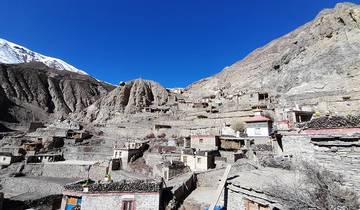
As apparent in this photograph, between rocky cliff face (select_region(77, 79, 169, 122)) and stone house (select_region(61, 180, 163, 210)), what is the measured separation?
46.8m

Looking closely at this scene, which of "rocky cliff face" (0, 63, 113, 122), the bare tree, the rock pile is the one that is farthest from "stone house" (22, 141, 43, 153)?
the rock pile

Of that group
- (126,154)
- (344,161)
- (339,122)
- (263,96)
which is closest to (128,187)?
(344,161)

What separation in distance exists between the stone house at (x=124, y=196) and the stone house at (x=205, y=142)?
12.9m

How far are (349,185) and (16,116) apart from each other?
93.3m

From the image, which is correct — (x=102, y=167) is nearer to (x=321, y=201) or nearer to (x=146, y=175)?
(x=146, y=175)

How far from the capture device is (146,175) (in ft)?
88.3

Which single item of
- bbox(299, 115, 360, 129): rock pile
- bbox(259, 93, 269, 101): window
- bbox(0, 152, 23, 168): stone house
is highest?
bbox(259, 93, 269, 101): window

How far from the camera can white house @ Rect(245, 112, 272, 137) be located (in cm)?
2933

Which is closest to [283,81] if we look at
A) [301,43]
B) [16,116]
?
[301,43]

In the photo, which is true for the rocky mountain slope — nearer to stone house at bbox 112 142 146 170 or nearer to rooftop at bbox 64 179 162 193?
stone house at bbox 112 142 146 170

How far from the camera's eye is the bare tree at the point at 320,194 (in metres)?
6.12

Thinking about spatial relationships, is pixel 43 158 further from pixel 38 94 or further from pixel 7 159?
pixel 38 94

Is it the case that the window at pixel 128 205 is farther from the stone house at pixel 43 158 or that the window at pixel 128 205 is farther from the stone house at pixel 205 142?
the stone house at pixel 43 158

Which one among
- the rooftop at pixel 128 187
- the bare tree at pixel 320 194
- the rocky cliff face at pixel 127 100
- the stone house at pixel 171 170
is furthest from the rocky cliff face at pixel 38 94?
the bare tree at pixel 320 194
